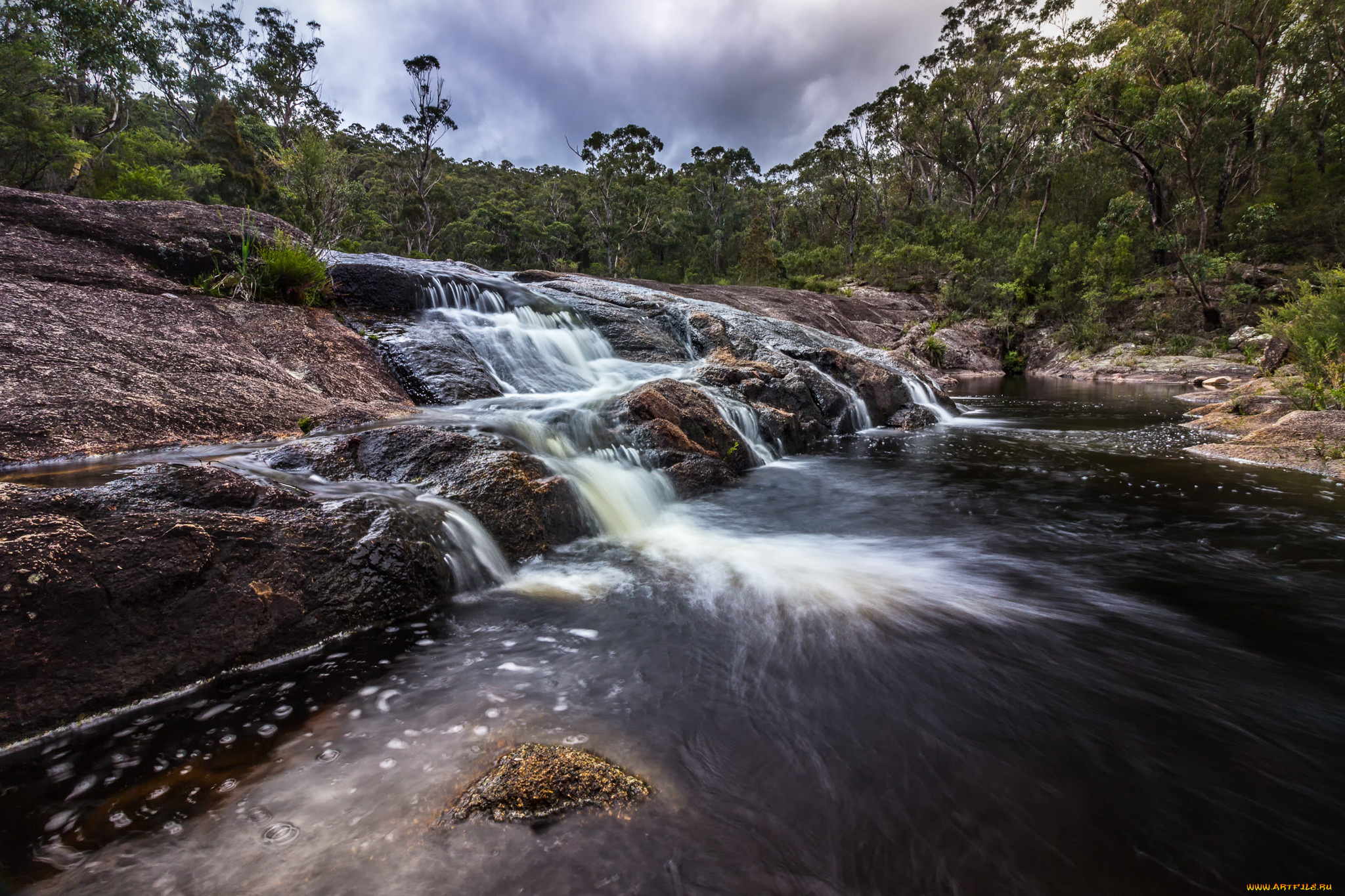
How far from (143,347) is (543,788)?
5057 millimetres

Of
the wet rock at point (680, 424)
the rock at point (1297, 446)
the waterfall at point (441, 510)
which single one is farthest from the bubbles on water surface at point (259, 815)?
the rock at point (1297, 446)

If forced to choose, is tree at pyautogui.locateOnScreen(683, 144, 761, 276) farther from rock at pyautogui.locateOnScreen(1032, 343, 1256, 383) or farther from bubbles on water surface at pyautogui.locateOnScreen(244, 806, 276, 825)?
bubbles on water surface at pyautogui.locateOnScreen(244, 806, 276, 825)

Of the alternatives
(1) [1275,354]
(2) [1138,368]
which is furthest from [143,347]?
(2) [1138,368]

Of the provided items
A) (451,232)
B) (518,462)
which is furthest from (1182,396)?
(451,232)

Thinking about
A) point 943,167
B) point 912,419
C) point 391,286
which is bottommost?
point 912,419

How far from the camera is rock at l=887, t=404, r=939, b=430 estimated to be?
1001cm

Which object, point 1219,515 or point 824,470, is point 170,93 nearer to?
point 824,470

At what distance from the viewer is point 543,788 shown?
1.60m

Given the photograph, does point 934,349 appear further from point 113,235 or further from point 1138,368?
point 113,235

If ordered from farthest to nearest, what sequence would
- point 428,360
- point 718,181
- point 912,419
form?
point 718,181 → point 912,419 → point 428,360

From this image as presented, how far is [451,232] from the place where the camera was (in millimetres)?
35562

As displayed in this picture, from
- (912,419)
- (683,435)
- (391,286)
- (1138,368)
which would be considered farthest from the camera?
(1138,368)

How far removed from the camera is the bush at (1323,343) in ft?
22.0

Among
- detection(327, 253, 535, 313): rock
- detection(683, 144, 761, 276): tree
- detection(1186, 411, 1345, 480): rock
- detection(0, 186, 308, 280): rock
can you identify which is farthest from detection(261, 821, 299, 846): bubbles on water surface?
detection(683, 144, 761, 276): tree
